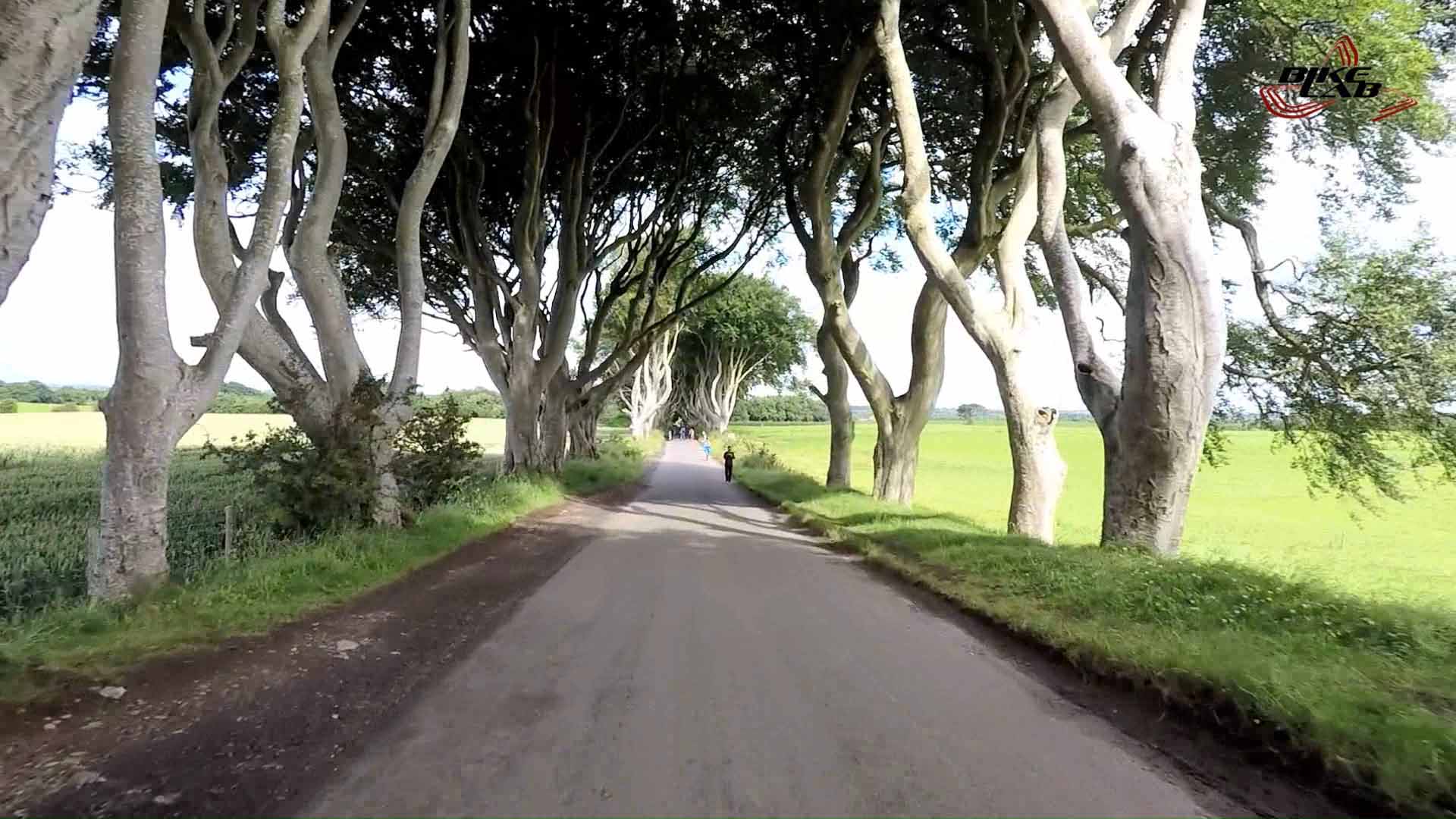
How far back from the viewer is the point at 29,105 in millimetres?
5016

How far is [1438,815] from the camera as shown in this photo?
327 cm

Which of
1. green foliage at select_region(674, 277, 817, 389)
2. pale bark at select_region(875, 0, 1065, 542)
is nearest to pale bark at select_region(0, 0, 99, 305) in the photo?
pale bark at select_region(875, 0, 1065, 542)

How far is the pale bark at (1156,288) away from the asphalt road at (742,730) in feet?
8.77

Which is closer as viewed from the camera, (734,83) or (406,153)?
(406,153)

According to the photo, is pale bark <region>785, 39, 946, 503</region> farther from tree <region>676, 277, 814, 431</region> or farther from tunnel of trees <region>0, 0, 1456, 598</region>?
tree <region>676, 277, 814, 431</region>

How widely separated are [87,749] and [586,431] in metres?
27.2

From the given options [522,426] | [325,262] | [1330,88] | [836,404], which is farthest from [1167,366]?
[522,426]

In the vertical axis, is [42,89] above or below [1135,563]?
above

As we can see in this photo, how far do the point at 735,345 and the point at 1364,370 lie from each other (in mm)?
46428

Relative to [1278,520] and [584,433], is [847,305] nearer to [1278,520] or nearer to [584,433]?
[1278,520]

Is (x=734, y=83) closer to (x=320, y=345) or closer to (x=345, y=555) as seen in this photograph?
(x=320, y=345)

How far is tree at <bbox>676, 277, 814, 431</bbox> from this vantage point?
4994 centimetres

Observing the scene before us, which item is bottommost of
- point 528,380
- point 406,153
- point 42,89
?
point 528,380

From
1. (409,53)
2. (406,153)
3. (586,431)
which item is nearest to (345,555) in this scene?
(409,53)
